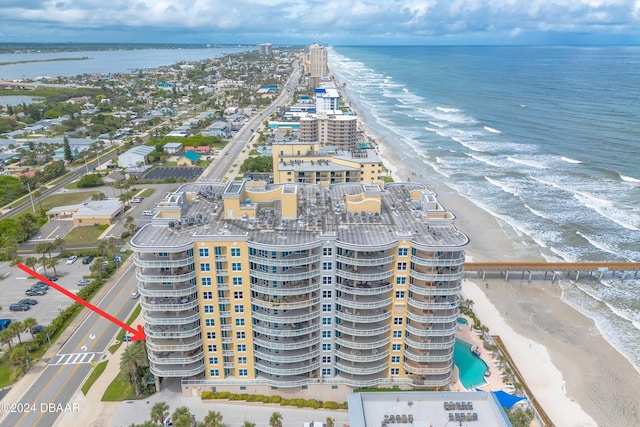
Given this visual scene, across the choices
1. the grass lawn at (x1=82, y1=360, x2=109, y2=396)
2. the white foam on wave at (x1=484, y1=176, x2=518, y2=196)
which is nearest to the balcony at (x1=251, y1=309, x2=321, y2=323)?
the grass lawn at (x1=82, y1=360, x2=109, y2=396)

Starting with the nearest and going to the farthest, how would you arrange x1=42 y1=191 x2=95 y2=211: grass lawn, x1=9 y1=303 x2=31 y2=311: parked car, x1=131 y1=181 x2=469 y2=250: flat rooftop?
x1=131 y1=181 x2=469 y2=250: flat rooftop < x1=9 y1=303 x2=31 y2=311: parked car < x1=42 y1=191 x2=95 y2=211: grass lawn

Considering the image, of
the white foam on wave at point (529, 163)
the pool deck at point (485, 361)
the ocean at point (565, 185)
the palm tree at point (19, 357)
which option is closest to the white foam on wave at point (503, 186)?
the ocean at point (565, 185)

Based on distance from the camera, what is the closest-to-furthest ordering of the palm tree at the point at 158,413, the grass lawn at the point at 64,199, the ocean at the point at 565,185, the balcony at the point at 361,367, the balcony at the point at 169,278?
the palm tree at the point at 158,413 < the balcony at the point at 169,278 < the balcony at the point at 361,367 < the ocean at the point at 565,185 < the grass lawn at the point at 64,199

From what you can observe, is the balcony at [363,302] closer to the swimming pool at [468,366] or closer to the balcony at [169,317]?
the balcony at [169,317]

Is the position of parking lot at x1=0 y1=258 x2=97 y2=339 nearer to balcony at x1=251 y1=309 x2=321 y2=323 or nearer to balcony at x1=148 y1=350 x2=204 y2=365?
balcony at x1=148 y1=350 x2=204 y2=365

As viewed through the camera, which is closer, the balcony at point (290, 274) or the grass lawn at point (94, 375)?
the balcony at point (290, 274)

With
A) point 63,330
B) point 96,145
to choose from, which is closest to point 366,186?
point 63,330
